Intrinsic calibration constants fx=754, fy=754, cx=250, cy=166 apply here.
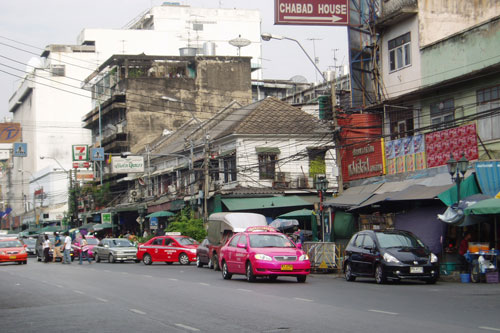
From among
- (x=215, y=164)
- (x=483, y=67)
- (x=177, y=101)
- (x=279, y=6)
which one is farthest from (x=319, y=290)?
(x=177, y=101)

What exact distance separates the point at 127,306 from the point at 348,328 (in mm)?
6141

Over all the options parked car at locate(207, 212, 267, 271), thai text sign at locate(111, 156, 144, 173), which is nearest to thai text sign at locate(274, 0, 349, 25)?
parked car at locate(207, 212, 267, 271)

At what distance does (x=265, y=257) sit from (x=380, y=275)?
3.46 meters

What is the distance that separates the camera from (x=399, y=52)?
32.8 metres

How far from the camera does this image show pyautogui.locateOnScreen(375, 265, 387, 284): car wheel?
2208 cm

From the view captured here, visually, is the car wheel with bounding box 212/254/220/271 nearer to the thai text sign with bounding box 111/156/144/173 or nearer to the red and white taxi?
the red and white taxi

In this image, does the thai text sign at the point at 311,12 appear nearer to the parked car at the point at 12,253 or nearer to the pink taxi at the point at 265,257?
the pink taxi at the point at 265,257

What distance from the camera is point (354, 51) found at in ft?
115

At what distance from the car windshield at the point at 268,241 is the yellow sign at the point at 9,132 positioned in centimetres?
8186

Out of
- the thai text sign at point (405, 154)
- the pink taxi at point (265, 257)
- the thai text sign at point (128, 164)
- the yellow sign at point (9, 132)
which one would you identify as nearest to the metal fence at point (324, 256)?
the pink taxi at point (265, 257)

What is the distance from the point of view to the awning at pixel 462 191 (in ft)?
81.5

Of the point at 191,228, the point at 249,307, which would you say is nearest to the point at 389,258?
the point at 249,307

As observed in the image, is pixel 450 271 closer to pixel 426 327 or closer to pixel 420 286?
pixel 420 286

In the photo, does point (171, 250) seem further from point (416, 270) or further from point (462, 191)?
point (416, 270)
